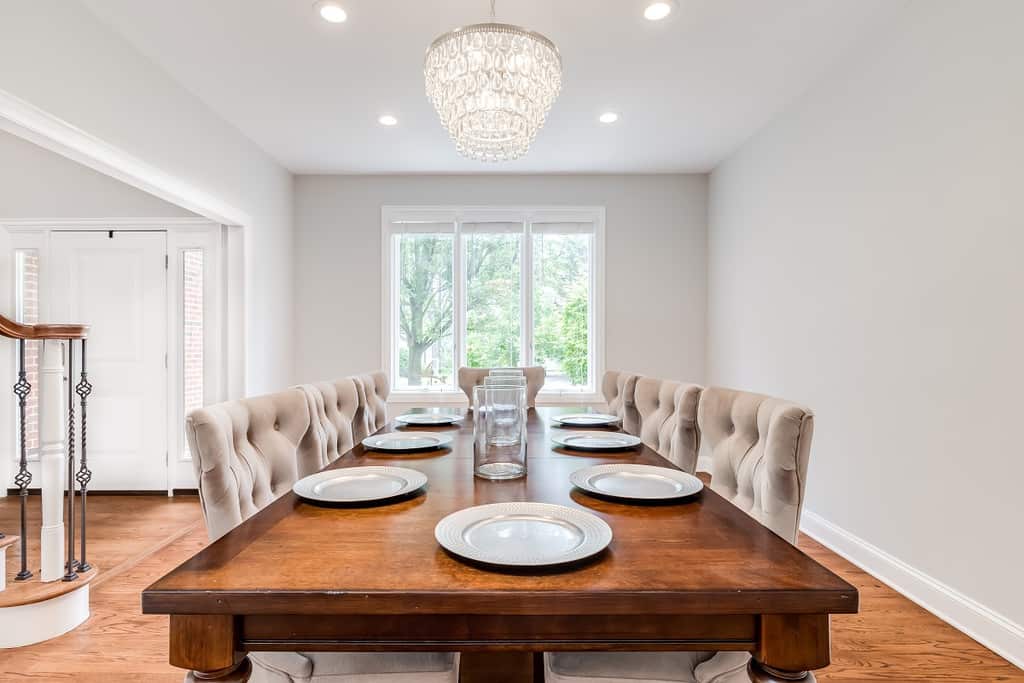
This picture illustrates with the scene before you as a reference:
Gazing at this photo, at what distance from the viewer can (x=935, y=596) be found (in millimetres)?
2062

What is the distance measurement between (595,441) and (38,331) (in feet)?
7.33

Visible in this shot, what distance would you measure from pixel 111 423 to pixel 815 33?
192 inches

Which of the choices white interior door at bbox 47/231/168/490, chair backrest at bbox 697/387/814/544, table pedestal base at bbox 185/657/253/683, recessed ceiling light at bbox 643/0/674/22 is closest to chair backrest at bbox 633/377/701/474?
chair backrest at bbox 697/387/814/544

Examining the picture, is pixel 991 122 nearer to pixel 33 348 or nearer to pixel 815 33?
pixel 815 33

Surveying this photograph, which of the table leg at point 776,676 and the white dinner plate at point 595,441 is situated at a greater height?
the white dinner plate at point 595,441

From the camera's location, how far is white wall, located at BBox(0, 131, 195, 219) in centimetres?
359

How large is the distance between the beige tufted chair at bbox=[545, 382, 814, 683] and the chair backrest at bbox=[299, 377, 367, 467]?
3.51 feet

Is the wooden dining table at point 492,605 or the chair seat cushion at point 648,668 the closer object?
the wooden dining table at point 492,605

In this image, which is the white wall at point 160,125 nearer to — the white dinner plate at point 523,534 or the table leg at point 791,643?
the white dinner plate at point 523,534

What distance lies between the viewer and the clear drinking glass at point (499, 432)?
129 cm

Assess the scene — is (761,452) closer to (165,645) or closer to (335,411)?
(335,411)

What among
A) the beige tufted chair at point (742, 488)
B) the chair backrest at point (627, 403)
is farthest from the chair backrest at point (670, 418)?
the beige tufted chair at point (742, 488)

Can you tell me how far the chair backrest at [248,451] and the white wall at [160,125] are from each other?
5.11 ft

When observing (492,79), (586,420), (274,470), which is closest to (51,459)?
(274,470)
